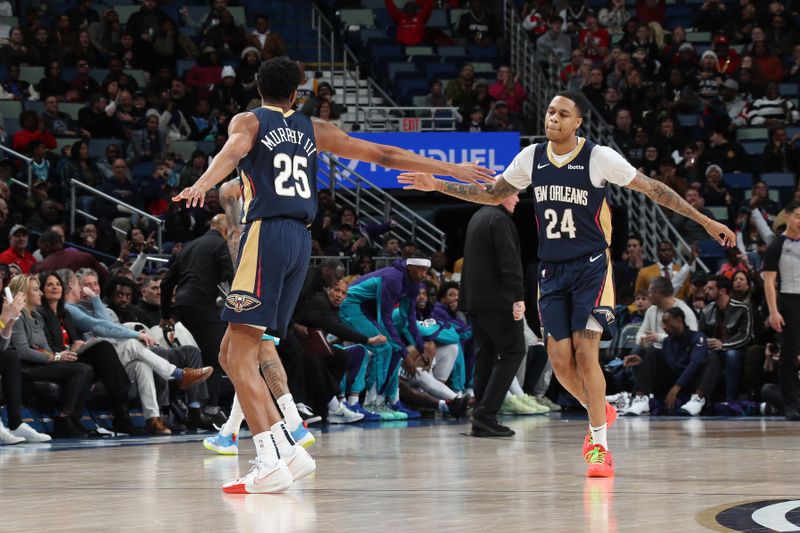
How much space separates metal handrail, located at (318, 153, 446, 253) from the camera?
16.3 metres

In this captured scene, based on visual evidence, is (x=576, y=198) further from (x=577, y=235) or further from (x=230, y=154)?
(x=230, y=154)

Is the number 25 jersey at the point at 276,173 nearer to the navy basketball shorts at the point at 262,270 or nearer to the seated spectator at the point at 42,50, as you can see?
the navy basketball shorts at the point at 262,270

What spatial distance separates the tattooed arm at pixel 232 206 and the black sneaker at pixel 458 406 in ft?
13.1

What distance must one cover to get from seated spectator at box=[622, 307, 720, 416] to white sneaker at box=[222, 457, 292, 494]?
7.54m

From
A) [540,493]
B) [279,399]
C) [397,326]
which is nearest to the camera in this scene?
[540,493]

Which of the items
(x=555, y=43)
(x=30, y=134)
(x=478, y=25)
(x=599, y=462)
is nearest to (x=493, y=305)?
(x=599, y=462)

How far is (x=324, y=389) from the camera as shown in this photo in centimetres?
1175

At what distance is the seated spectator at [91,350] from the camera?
1037cm

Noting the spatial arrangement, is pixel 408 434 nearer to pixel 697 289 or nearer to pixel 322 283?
pixel 322 283

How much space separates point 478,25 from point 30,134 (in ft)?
27.9

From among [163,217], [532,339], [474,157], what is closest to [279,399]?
[532,339]

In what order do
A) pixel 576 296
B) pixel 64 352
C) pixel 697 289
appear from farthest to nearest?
pixel 697 289
pixel 64 352
pixel 576 296

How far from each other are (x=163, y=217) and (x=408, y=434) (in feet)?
19.7

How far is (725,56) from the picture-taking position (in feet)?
70.2
